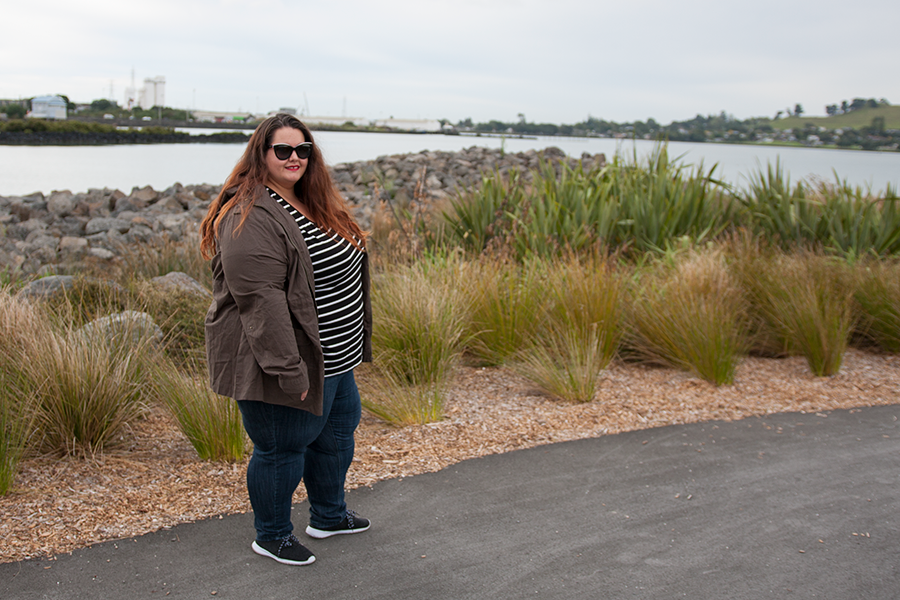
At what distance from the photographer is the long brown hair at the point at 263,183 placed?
2502 mm

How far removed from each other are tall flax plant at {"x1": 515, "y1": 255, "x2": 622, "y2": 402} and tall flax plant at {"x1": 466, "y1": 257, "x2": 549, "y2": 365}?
10 cm

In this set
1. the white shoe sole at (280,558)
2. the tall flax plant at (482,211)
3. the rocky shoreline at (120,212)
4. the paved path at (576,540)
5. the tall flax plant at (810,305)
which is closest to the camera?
the paved path at (576,540)

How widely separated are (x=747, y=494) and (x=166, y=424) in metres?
3.44

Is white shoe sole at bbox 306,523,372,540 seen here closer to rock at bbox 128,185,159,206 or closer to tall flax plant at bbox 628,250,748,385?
tall flax plant at bbox 628,250,748,385

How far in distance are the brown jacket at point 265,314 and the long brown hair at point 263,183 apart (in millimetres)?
55

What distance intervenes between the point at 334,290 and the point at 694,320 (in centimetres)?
361

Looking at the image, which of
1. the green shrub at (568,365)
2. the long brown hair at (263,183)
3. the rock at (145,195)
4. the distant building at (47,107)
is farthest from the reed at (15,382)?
the distant building at (47,107)

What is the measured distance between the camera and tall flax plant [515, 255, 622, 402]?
16.3ft

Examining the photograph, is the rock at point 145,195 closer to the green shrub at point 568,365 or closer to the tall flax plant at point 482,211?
the tall flax plant at point 482,211

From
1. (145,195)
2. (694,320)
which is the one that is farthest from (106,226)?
(694,320)

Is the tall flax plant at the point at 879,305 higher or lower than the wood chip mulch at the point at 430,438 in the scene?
higher

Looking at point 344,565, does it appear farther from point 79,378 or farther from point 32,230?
point 32,230

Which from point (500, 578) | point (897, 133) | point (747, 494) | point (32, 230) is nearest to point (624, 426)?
point (747, 494)

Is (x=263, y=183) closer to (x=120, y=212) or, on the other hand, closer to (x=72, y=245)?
(x=72, y=245)
